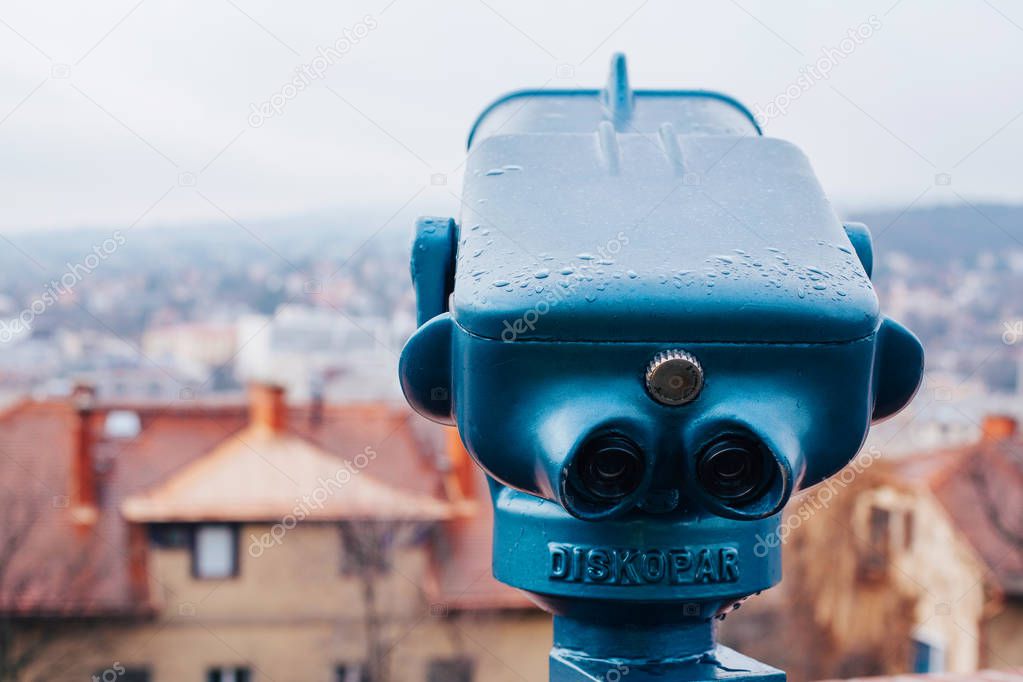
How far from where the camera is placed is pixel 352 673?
1830 cm

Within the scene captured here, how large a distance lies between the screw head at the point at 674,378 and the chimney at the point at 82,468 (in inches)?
679

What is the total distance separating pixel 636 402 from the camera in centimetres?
199

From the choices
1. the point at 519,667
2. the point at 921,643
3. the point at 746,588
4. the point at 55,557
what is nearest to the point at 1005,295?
the point at 921,643

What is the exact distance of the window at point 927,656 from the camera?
1938 centimetres

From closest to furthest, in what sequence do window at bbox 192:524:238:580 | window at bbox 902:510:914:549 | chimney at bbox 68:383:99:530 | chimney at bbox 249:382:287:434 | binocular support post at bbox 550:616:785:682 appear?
1. binocular support post at bbox 550:616:785:682
2. window at bbox 192:524:238:580
3. chimney at bbox 68:383:99:530
4. chimney at bbox 249:382:287:434
5. window at bbox 902:510:914:549

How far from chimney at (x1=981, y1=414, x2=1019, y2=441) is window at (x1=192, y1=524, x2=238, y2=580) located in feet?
38.2

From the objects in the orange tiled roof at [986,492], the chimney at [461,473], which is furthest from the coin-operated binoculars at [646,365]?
the orange tiled roof at [986,492]

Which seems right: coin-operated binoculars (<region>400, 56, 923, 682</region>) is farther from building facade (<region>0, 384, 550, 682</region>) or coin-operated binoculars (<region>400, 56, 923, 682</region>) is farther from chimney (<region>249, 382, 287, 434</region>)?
chimney (<region>249, 382, 287, 434</region>)

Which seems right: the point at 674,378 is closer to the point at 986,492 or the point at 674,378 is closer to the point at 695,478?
the point at 695,478

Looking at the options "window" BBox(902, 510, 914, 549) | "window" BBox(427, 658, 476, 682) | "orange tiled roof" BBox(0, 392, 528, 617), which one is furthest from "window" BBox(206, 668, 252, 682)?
"window" BBox(902, 510, 914, 549)

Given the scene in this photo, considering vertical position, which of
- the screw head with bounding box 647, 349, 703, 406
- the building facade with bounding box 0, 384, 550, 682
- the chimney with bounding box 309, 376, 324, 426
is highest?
the chimney with bounding box 309, 376, 324, 426

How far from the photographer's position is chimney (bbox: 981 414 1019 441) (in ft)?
65.3

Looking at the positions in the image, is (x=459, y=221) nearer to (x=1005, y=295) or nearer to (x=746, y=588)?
(x=746, y=588)

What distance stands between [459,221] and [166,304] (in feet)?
130
